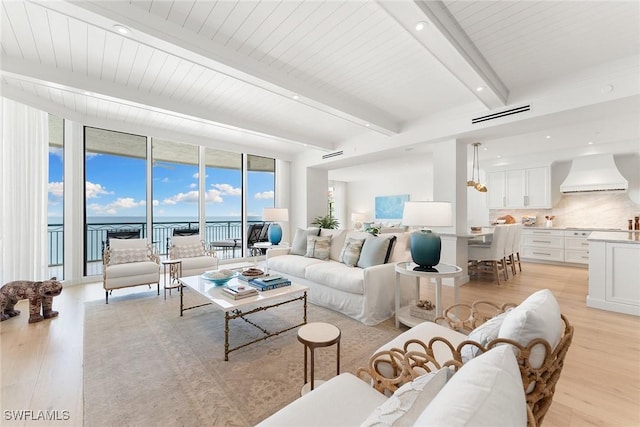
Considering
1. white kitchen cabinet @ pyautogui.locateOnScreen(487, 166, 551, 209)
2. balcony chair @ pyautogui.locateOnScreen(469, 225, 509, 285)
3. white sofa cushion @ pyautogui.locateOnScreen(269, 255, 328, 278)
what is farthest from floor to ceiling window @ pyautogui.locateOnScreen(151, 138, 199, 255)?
white kitchen cabinet @ pyautogui.locateOnScreen(487, 166, 551, 209)

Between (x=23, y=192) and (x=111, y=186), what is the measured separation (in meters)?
1.74

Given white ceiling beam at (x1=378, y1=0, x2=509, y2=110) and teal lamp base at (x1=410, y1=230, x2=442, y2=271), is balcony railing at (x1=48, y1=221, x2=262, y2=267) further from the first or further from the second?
white ceiling beam at (x1=378, y1=0, x2=509, y2=110)

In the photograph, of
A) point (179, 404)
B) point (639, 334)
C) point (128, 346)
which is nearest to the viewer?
point (179, 404)

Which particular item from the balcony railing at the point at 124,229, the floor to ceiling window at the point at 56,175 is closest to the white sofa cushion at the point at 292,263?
the balcony railing at the point at 124,229

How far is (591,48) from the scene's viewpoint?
2.65m

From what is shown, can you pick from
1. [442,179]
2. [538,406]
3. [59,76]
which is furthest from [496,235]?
[59,76]

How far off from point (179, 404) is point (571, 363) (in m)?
2.95

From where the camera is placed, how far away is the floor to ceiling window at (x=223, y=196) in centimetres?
615

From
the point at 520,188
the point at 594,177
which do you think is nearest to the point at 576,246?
the point at 594,177

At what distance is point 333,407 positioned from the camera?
103cm

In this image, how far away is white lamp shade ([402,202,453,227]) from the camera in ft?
8.38

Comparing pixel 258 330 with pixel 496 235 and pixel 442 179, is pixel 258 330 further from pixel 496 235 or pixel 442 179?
pixel 496 235

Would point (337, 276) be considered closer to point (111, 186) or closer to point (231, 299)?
point (231, 299)

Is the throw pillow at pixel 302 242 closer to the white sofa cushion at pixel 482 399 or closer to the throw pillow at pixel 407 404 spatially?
the throw pillow at pixel 407 404
